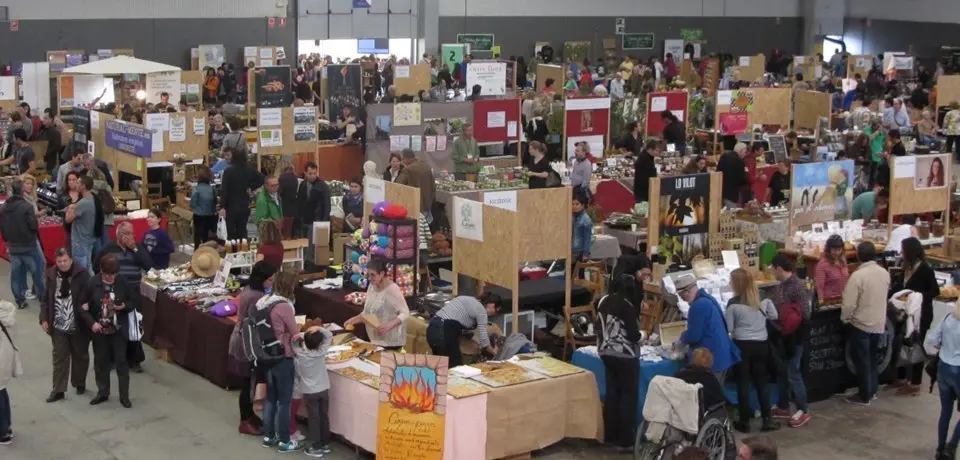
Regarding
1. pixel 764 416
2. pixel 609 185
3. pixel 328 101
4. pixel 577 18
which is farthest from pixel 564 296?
pixel 577 18

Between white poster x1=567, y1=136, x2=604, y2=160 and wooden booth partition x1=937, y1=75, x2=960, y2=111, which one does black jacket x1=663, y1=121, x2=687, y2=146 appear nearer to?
white poster x1=567, y1=136, x2=604, y2=160

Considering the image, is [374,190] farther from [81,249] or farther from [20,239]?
[20,239]

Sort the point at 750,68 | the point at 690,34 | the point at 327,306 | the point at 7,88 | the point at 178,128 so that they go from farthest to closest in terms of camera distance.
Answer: the point at 690,34
the point at 750,68
the point at 7,88
the point at 178,128
the point at 327,306

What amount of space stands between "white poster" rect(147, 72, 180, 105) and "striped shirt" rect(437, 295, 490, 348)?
1344 cm

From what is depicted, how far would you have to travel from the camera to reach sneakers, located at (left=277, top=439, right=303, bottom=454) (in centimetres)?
951

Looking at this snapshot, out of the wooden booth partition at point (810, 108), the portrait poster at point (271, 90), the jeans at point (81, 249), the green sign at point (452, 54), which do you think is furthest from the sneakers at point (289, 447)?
the green sign at point (452, 54)

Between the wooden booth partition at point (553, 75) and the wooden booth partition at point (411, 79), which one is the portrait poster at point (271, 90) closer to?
the wooden booth partition at point (411, 79)

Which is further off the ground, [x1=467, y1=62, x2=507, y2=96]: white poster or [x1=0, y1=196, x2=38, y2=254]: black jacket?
[x1=467, y1=62, x2=507, y2=96]: white poster

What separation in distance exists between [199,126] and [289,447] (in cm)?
841

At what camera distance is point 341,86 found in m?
24.8

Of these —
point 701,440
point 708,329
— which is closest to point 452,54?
point 708,329

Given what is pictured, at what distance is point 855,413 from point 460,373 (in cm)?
346

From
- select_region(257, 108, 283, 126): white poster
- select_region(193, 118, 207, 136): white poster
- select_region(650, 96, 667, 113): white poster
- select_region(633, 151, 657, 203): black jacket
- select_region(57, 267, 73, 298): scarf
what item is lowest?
select_region(57, 267, 73, 298): scarf

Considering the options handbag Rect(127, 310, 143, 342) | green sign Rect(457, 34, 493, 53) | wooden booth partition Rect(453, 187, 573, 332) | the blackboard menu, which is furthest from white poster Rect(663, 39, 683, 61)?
handbag Rect(127, 310, 143, 342)
